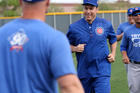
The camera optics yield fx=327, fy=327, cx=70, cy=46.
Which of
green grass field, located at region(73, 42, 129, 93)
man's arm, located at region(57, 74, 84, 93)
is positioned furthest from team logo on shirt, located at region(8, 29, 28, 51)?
green grass field, located at region(73, 42, 129, 93)

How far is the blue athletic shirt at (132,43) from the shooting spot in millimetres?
6520

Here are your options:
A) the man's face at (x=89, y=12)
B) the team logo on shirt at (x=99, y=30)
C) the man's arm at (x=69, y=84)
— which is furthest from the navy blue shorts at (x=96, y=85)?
the man's arm at (x=69, y=84)

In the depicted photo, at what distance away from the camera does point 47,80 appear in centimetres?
246

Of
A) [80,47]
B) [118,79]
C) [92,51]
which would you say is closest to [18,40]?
[80,47]

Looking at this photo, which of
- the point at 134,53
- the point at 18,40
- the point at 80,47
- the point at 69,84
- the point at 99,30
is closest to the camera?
the point at 69,84

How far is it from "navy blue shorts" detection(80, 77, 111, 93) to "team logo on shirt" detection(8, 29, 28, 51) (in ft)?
9.94

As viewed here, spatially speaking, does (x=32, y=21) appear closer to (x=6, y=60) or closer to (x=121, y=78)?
(x=6, y=60)

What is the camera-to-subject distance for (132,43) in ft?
21.7

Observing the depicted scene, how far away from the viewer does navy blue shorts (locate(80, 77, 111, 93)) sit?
5250mm

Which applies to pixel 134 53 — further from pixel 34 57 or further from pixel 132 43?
pixel 34 57

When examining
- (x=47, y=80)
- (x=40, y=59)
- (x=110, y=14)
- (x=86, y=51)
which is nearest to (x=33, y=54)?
(x=40, y=59)

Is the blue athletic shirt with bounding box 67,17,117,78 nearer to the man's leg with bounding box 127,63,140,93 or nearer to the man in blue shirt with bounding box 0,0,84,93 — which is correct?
the man's leg with bounding box 127,63,140,93

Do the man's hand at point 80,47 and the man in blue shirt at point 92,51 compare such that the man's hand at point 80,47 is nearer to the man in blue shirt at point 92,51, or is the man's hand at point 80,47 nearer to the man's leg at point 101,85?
the man in blue shirt at point 92,51

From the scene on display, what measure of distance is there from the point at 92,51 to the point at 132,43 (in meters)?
1.61
